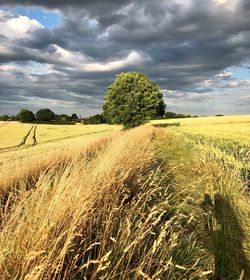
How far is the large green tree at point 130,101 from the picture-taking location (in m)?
58.2

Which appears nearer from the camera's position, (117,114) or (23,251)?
(23,251)

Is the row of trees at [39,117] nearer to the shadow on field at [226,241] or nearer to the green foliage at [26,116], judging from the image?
the green foliage at [26,116]

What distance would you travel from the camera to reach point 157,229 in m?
4.93

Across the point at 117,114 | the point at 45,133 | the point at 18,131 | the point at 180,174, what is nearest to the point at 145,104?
the point at 117,114

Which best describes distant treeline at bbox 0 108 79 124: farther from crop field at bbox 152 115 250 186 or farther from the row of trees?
crop field at bbox 152 115 250 186

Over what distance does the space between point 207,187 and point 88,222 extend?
13.3ft

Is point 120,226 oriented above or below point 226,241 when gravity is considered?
above

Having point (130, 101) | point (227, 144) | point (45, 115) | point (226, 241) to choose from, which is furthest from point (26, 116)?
point (226, 241)

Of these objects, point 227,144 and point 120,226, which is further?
point 227,144

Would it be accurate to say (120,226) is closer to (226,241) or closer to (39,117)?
(226,241)

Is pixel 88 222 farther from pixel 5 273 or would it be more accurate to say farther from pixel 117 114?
pixel 117 114

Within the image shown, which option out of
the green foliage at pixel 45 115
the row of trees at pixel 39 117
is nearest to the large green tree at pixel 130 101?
the row of trees at pixel 39 117

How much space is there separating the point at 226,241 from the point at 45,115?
351 ft

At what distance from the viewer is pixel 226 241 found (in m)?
5.38
